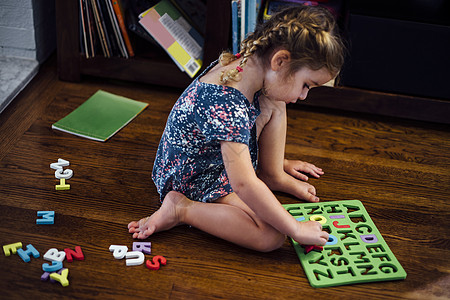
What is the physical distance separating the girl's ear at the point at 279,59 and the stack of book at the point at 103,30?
761 mm

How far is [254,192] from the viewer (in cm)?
102

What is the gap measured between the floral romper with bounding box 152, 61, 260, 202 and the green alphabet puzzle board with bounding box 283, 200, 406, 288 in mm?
205

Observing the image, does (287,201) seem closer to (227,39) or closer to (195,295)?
(195,295)

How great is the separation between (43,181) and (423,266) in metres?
0.90

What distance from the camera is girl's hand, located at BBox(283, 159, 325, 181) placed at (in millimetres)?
1360

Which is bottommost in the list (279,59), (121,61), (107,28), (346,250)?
(346,250)

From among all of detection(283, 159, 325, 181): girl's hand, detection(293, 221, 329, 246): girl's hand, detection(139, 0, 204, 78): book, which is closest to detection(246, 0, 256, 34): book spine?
detection(139, 0, 204, 78): book

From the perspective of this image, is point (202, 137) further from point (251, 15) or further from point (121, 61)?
point (121, 61)

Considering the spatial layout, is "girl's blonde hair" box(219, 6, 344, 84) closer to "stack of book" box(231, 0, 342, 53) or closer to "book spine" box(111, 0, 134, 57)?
"stack of book" box(231, 0, 342, 53)

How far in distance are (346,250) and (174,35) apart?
2.84 ft

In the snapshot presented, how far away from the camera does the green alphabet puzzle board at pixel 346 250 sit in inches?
41.6

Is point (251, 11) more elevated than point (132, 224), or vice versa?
point (251, 11)

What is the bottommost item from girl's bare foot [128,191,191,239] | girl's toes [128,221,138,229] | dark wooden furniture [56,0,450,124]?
girl's toes [128,221,138,229]

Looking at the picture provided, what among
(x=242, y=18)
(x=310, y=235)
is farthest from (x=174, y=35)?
(x=310, y=235)
